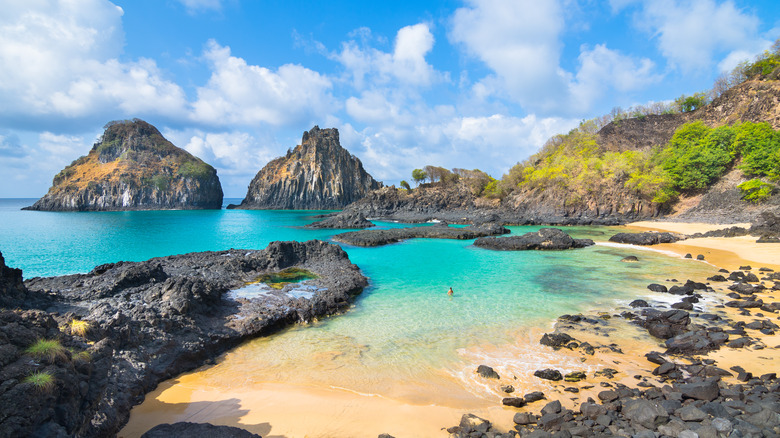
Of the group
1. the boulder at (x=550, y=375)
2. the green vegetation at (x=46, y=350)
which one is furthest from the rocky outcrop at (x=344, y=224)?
the green vegetation at (x=46, y=350)

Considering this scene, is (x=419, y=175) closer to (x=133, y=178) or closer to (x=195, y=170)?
(x=195, y=170)

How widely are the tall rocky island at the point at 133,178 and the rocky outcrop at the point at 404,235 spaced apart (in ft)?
381

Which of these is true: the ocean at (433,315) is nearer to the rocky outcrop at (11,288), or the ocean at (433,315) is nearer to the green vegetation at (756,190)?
the rocky outcrop at (11,288)

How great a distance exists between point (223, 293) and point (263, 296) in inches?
75.7

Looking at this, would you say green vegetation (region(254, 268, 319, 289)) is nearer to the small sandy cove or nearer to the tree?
the small sandy cove

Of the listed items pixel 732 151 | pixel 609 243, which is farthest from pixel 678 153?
pixel 609 243

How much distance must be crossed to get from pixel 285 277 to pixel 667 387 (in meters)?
17.6

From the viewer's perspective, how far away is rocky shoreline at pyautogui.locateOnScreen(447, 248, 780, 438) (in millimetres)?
5941

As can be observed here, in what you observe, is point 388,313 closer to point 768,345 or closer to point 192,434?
point 192,434

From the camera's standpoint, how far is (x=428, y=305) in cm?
1574

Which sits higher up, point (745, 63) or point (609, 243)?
point (745, 63)

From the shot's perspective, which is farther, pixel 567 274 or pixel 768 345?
pixel 567 274

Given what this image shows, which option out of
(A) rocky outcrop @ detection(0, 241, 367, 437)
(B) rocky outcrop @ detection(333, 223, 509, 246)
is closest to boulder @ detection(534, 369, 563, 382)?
(A) rocky outcrop @ detection(0, 241, 367, 437)

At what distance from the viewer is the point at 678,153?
2221 inches
